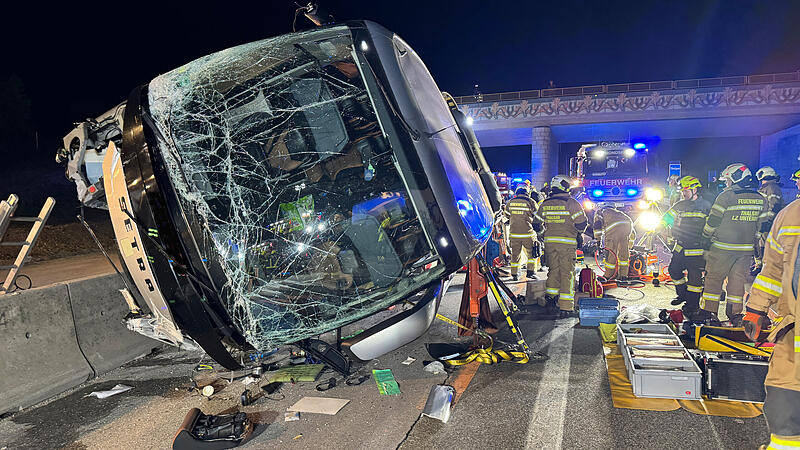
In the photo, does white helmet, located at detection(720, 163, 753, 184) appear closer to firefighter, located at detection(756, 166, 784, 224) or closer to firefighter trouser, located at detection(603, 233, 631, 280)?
firefighter, located at detection(756, 166, 784, 224)

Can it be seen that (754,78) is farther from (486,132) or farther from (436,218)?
(436,218)

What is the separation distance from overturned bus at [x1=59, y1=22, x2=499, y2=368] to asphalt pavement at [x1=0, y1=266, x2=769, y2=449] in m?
0.63

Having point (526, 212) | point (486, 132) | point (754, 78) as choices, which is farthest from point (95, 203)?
point (754, 78)

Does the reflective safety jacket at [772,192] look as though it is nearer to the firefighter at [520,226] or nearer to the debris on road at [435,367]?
the firefighter at [520,226]

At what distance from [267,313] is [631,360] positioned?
9.29 feet

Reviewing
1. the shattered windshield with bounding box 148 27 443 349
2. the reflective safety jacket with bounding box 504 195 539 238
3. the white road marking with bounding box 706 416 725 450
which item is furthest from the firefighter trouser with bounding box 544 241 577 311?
the shattered windshield with bounding box 148 27 443 349

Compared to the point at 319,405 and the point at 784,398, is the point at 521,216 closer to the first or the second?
the point at 319,405

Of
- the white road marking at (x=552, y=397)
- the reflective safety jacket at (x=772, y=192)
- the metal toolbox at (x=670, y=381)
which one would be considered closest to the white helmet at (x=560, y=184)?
the white road marking at (x=552, y=397)

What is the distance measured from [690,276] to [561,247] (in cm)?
162

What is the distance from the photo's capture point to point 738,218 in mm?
5031

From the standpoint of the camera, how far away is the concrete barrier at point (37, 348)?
353cm

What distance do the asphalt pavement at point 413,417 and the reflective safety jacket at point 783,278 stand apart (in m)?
0.82

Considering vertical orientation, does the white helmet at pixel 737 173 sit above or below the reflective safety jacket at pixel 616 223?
above

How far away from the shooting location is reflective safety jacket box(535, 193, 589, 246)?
580cm
